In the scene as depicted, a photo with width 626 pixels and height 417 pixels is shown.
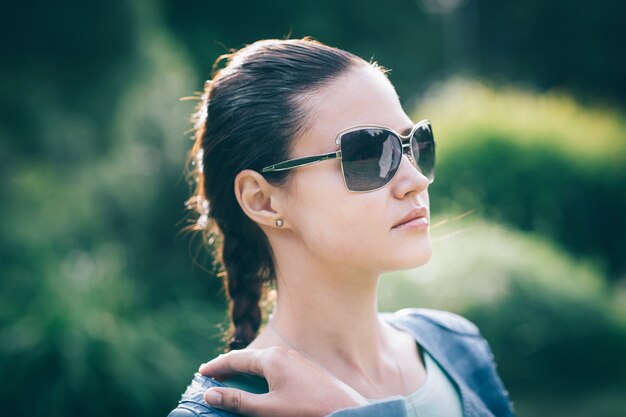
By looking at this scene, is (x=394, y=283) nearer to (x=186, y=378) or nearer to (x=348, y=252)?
(x=186, y=378)

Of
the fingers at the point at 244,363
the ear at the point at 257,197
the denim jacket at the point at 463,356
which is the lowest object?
the denim jacket at the point at 463,356

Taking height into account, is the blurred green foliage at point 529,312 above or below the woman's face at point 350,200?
below

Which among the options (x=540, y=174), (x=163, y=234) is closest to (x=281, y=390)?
(x=163, y=234)

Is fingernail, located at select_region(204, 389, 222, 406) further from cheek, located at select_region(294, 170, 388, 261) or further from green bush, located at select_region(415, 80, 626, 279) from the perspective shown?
green bush, located at select_region(415, 80, 626, 279)

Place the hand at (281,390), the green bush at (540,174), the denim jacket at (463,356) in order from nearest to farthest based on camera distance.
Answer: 1. the hand at (281,390)
2. the denim jacket at (463,356)
3. the green bush at (540,174)

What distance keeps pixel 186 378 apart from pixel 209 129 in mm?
3006

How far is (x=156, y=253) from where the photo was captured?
6.33 m

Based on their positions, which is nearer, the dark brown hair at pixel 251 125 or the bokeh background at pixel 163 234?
the dark brown hair at pixel 251 125

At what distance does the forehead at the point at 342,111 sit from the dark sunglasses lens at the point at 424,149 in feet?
0.24

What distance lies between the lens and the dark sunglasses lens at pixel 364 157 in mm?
1901

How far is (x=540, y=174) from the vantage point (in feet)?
26.1

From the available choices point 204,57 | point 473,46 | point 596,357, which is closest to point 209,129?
point 596,357

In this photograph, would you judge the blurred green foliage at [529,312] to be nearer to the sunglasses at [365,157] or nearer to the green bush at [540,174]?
the green bush at [540,174]

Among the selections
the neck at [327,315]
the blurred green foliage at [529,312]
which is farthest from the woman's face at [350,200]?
the blurred green foliage at [529,312]
